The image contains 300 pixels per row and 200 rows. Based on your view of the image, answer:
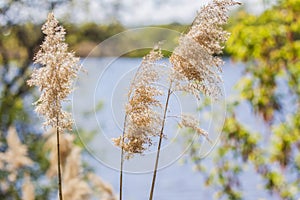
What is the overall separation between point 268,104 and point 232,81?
1.37 feet

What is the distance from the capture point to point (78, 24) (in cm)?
288

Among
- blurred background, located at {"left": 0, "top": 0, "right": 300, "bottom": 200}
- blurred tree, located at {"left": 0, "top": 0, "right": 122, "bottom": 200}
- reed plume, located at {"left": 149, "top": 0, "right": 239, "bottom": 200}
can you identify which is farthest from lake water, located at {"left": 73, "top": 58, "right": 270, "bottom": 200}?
blurred tree, located at {"left": 0, "top": 0, "right": 122, "bottom": 200}

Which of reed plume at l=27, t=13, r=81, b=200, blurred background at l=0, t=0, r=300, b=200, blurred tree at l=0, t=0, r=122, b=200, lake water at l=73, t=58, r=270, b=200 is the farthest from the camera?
blurred tree at l=0, t=0, r=122, b=200

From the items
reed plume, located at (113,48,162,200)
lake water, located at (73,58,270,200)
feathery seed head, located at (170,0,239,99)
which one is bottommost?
reed plume, located at (113,48,162,200)

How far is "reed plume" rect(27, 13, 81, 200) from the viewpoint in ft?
2.38

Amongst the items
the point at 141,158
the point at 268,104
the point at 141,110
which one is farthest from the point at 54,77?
the point at 268,104

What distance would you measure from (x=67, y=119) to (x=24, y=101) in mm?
2245

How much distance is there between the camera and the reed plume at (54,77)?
725mm

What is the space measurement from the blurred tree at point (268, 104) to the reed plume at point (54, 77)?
179cm

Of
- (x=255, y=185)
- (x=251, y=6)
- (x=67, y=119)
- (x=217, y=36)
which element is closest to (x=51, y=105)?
(x=67, y=119)

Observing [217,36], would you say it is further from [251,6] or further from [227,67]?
[227,67]

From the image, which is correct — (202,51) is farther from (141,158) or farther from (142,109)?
(141,158)

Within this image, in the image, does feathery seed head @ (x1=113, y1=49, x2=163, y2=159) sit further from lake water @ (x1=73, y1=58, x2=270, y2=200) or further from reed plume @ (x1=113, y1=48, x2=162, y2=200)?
lake water @ (x1=73, y1=58, x2=270, y2=200)

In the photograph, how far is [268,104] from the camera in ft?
8.59
